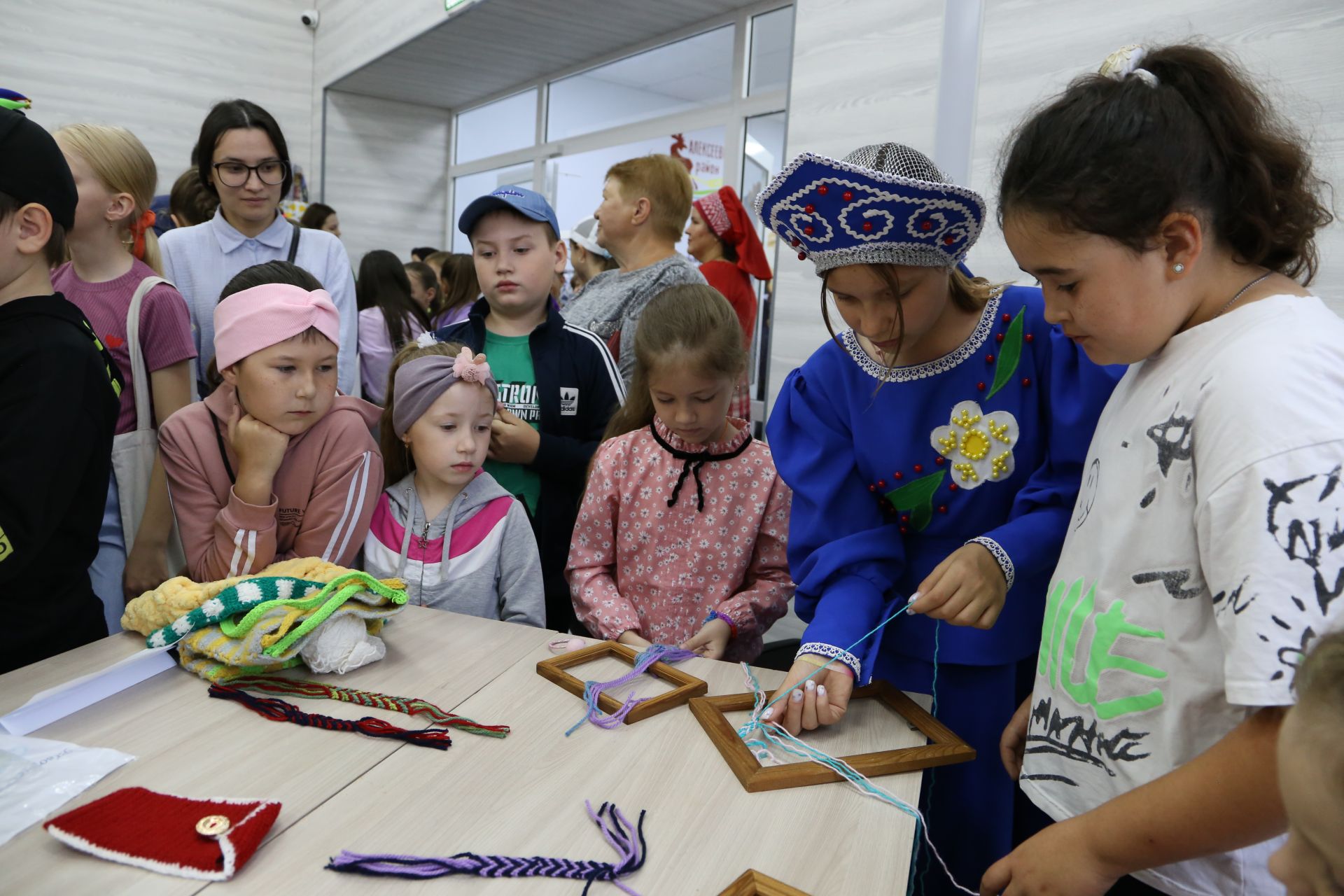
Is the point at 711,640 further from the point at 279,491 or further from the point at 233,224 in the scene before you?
the point at 233,224

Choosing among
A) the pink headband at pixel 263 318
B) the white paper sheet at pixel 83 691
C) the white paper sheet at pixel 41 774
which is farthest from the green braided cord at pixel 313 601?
the pink headband at pixel 263 318

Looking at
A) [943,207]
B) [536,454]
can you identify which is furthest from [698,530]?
[943,207]

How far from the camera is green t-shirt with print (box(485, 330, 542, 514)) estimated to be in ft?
6.73

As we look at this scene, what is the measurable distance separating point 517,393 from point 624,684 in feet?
3.35

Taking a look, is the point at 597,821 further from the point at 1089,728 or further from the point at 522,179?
the point at 522,179

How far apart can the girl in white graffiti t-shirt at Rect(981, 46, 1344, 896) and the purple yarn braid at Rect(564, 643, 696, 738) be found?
0.47 meters

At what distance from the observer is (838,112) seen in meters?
3.17

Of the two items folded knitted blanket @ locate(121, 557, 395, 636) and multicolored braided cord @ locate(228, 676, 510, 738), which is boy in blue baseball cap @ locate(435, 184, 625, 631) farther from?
multicolored braided cord @ locate(228, 676, 510, 738)

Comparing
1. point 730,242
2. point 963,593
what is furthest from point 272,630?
point 730,242

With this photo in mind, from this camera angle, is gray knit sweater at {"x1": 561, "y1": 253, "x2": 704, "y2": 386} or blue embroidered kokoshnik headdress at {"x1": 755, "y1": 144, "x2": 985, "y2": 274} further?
gray knit sweater at {"x1": 561, "y1": 253, "x2": 704, "y2": 386}

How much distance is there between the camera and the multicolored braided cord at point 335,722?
104 cm

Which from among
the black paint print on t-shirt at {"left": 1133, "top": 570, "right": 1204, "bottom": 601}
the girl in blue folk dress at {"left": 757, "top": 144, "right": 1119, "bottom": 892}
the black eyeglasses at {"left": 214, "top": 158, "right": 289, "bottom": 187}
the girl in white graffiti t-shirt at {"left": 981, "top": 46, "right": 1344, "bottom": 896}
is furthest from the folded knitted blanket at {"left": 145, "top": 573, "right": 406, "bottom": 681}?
the black eyeglasses at {"left": 214, "top": 158, "right": 289, "bottom": 187}

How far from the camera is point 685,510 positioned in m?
1.79

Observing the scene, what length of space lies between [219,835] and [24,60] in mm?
7283
